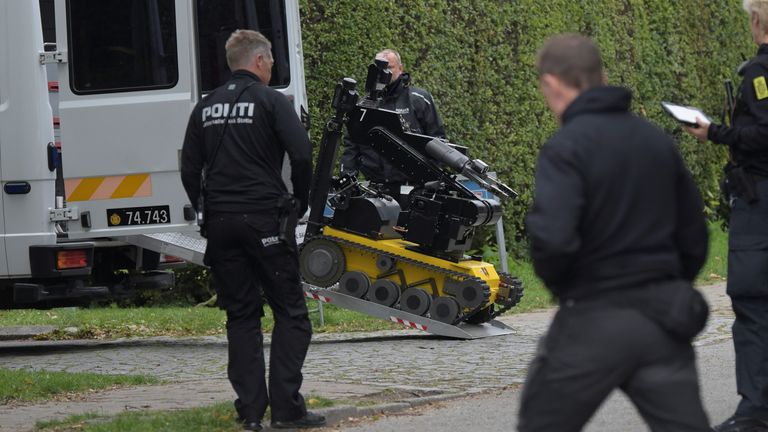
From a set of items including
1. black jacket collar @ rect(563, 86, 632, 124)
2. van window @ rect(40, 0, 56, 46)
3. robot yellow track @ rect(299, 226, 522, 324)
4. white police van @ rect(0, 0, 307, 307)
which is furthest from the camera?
van window @ rect(40, 0, 56, 46)

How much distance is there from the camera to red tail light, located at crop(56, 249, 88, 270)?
10070 mm

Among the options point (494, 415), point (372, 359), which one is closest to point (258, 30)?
point (372, 359)

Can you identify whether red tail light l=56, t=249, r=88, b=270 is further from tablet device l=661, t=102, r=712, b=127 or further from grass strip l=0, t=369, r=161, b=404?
tablet device l=661, t=102, r=712, b=127

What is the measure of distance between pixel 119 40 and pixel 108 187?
1.09m

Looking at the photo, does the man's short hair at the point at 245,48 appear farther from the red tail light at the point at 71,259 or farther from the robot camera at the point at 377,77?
the red tail light at the point at 71,259

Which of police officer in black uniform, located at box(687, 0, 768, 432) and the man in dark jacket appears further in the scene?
police officer in black uniform, located at box(687, 0, 768, 432)

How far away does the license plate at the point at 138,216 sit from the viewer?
1028 centimetres

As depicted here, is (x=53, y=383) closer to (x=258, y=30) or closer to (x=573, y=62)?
(x=258, y=30)

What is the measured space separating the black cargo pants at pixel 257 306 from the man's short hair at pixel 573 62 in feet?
9.44

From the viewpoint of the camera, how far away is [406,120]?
1054 cm

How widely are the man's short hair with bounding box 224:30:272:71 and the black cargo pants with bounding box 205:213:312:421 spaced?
786 mm

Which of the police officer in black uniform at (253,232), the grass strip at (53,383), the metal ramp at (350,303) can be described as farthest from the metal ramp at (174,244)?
the police officer in black uniform at (253,232)

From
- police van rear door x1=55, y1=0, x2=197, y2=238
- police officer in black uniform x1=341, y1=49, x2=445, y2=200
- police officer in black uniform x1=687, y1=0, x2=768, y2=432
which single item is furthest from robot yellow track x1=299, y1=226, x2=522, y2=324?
police officer in black uniform x1=687, y1=0, x2=768, y2=432

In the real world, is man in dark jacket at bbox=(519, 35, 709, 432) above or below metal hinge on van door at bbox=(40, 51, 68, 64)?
below
